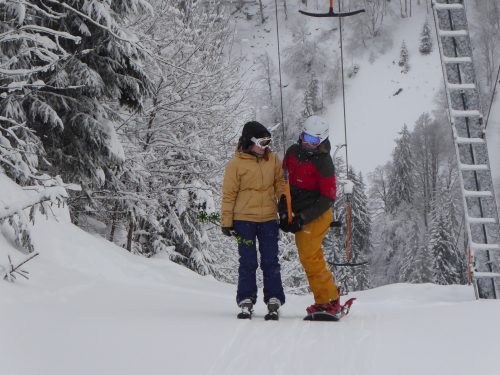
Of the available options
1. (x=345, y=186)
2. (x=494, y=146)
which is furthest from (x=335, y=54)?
(x=345, y=186)

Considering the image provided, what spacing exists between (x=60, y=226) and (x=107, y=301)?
2110 millimetres

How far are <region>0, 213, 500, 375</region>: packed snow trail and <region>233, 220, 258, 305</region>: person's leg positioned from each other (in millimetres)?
227

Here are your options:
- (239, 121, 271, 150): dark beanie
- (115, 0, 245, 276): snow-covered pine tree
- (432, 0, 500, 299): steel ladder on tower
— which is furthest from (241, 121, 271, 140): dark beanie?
(115, 0, 245, 276): snow-covered pine tree

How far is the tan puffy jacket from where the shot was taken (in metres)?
5.50

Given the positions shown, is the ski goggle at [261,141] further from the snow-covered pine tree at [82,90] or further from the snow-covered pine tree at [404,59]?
the snow-covered pine tree at [404,59]

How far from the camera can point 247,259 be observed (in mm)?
5594

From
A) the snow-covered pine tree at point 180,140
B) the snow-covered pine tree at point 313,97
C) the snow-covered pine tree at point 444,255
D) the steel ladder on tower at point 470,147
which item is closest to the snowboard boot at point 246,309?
the steel ladder on tower at point 470,147

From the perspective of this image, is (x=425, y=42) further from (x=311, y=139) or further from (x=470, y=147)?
(x=311, y=139)

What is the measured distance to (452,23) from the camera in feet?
21.2

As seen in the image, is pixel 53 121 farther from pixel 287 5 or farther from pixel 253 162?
pixel 287 5

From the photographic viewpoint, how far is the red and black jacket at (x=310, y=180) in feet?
17.8

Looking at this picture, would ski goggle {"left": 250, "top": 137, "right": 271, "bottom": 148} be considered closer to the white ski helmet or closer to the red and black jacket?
the red and black jacket

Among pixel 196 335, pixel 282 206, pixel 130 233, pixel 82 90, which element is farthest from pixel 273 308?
pixel 130 233

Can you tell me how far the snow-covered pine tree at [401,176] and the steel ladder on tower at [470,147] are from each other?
52820 millimetres
